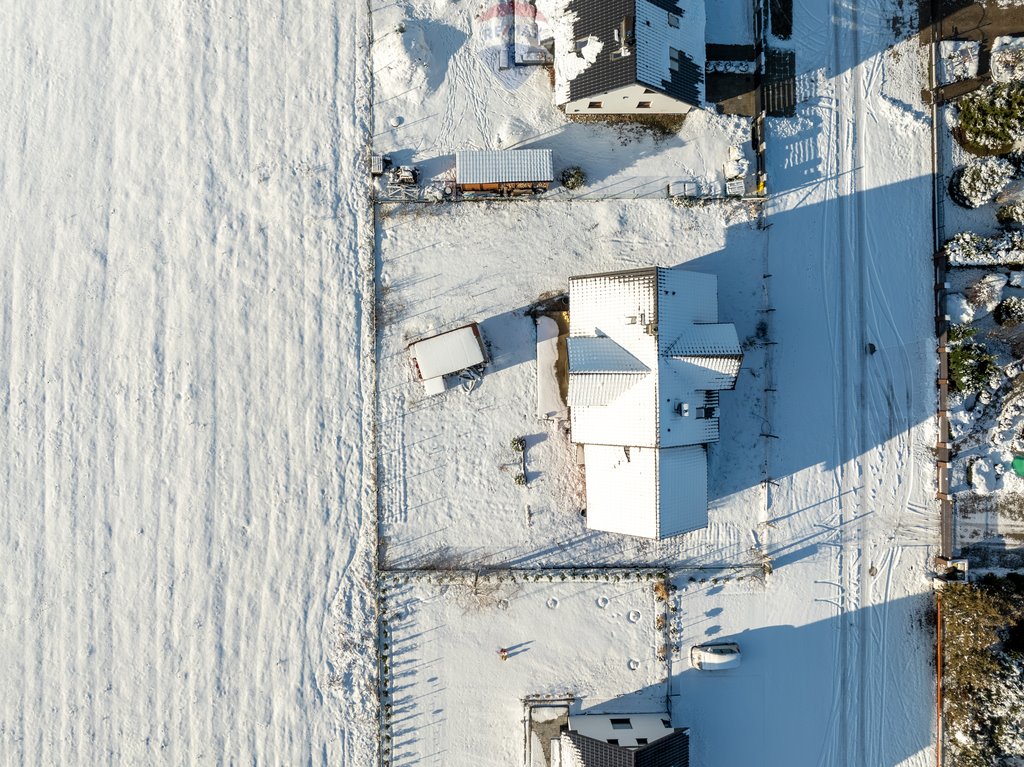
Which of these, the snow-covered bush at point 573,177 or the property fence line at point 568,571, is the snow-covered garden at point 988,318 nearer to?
the property fence line at point 568,571

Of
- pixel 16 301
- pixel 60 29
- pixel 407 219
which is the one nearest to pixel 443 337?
pixel 407 219

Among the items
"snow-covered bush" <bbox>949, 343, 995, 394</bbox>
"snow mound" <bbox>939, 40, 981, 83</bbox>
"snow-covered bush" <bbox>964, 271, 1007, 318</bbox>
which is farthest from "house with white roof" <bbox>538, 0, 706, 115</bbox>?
"snow-covered bush" <bbox>949, 343, 995, 394</bbox>

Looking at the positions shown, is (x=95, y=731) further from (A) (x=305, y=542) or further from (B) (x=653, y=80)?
(B) (x=653, y=80)

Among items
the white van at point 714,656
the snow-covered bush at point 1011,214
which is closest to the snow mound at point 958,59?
the snow-covered bush at point 1011,214

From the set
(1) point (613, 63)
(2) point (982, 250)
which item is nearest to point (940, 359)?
(2) point (982, 250)

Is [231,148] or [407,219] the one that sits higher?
[231,148]

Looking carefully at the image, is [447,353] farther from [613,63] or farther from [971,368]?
[971,368]

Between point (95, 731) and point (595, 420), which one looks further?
point (95, 731)

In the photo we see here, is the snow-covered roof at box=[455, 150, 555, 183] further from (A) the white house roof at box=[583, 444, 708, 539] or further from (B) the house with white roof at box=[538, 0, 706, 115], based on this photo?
(A) the white house roof at box=[583, 444, 708, 539]
